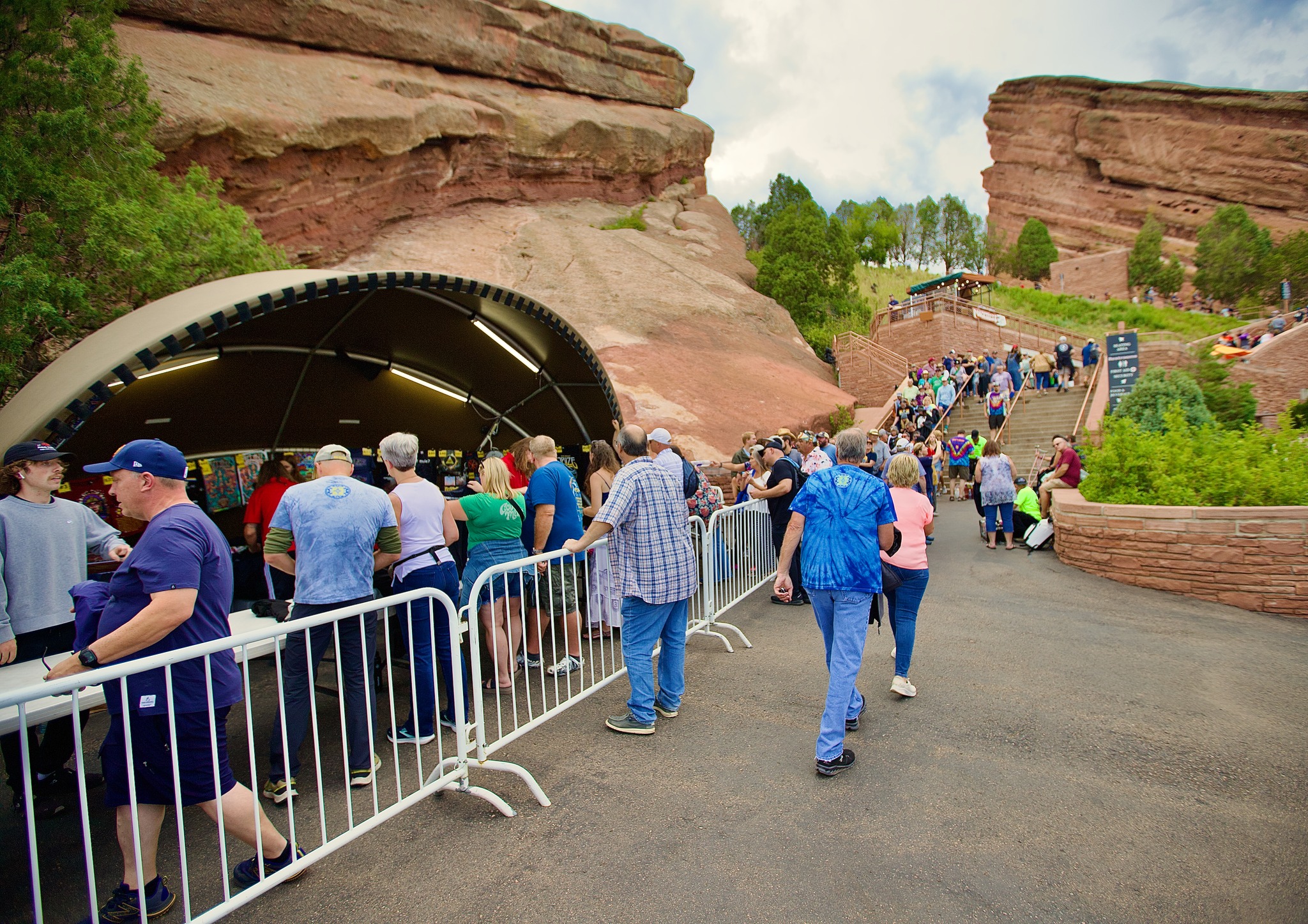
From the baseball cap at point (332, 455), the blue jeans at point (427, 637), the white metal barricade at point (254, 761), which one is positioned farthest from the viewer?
the blue jeans at point (427, 637)

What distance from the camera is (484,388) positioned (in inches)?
471

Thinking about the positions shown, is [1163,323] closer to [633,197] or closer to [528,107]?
[633,197]

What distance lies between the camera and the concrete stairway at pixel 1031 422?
19531 mm

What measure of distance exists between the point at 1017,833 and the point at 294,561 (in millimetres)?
4195

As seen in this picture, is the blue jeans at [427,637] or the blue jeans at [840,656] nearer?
the blue jeans at [840,656]

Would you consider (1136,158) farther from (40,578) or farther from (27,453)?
(40,578)

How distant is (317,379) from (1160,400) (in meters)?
15.4


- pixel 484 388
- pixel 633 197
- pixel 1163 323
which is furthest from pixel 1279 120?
pixel 484 388

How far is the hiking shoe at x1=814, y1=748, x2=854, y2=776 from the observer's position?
155 inches

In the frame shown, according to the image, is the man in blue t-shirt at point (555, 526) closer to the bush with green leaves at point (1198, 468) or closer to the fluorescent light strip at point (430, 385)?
the fluorescent light strip at point (430, 385)

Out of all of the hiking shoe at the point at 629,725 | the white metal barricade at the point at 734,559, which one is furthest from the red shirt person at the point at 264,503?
the white metal barricade at the point at 734,559

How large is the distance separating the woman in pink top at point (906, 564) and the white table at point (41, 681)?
398cm

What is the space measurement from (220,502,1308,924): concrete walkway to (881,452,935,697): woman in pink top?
0.30m

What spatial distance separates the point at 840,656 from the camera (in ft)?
13.3
